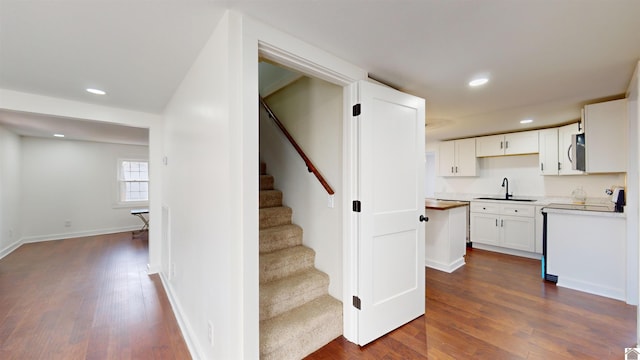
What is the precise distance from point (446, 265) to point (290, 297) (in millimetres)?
2467

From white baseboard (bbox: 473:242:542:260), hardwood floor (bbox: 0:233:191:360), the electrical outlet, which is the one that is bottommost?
hardwood floor (bbox: 0:233:191:360)

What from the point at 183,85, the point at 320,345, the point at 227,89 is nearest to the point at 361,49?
the point at 227,89

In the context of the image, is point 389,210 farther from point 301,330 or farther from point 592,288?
point 592,288

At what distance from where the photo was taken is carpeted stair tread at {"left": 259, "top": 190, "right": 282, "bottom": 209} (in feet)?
9.13

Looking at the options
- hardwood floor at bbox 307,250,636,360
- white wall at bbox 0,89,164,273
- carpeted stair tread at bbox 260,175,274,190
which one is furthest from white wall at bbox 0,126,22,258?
hardwood floor at bbox 307,250,636,360

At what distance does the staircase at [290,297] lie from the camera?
5.89 ft

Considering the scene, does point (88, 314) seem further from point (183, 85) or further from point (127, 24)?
point (127, 24)

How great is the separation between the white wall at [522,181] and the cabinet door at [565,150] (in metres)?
0.28

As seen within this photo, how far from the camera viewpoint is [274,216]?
265cm

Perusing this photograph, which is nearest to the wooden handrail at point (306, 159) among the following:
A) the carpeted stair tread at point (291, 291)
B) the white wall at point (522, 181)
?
the carpeted stair tread at point (291, 291)

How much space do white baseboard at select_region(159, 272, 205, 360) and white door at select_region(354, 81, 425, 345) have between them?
122 cm

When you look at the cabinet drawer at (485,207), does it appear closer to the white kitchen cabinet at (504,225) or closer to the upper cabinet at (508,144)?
the white kitchen cabinet at (504,225)

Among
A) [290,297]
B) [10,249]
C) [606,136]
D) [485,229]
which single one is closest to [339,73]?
[290,297]

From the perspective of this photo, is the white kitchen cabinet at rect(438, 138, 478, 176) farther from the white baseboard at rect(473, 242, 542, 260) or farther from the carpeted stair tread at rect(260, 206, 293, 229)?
the carpeted stair tread at rect(260, 206, 293, 229)
